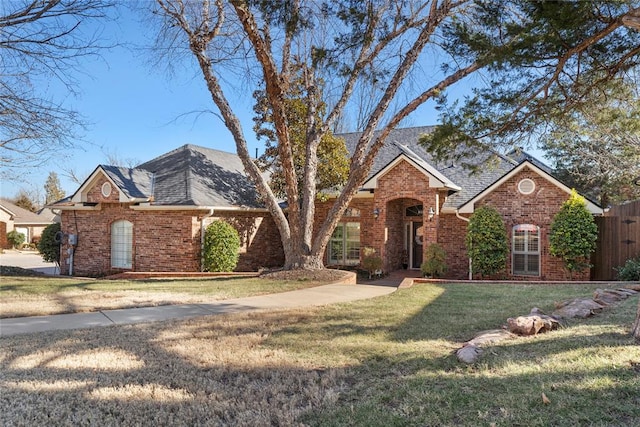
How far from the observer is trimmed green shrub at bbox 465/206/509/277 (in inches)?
560

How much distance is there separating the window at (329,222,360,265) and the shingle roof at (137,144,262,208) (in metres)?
3.56

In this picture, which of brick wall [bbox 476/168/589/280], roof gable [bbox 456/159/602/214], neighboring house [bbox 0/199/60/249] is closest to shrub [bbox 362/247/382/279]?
roof gable [bbox 456/159/602/214]

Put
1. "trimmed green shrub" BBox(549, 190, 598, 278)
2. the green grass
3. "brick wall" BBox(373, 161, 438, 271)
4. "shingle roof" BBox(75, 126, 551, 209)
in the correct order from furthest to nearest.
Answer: "shingle roof" BBox(75, 126, 551, 209) → "brick wall" BBox(373, 161, 438, 271) → "trimmed green shrub" BBox(549, 190, 598, 278) → the green grass

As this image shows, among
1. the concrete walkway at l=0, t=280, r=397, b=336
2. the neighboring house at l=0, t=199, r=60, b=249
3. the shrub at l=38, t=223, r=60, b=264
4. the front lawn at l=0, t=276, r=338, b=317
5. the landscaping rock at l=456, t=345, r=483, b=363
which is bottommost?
the concrete walkway at l=0, t=280, r=397, b=336

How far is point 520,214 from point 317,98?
8.07 metres

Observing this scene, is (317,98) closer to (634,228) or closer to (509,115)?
(509,115)

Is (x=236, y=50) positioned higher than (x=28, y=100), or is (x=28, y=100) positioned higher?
(x=236, y=50)

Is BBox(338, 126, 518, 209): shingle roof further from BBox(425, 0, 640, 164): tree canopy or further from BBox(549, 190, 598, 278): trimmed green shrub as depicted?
BBox(425, 0, 640, 164): tree canopy

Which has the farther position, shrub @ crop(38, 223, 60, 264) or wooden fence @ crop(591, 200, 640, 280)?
shrub @ crop(38, 223, 60, 264)

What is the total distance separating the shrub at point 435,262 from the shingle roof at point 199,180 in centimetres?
742

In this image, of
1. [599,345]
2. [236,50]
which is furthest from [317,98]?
[599,345]

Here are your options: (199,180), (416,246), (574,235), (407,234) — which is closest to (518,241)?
(574,235)

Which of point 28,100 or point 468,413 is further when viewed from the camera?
point 28,100

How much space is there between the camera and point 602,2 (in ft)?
19.2
